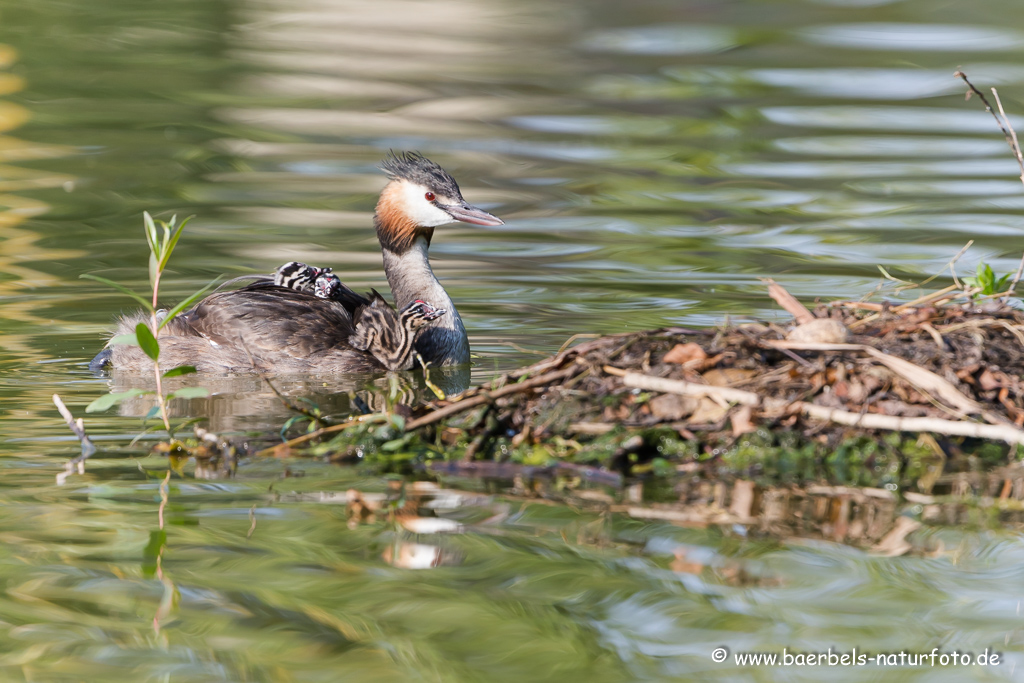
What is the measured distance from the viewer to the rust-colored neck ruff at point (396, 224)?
356 inches

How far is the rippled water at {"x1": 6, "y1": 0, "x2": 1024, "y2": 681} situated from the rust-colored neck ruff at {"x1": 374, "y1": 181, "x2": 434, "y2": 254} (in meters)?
0.74

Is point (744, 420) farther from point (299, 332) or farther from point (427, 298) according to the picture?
point (427, 298)

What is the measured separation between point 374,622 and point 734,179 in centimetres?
1054

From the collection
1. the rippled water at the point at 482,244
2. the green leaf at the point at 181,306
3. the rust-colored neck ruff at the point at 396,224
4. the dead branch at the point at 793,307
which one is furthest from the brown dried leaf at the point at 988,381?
the rust-colored neck ruff at the point at 396,224

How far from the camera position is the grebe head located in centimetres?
888

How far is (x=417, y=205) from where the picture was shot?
8961 millimetres

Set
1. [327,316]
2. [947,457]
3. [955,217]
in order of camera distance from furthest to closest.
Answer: [955,217]
[327,316]
[947,457]

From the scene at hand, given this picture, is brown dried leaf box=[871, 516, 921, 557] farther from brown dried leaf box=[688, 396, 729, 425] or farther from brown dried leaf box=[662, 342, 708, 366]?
brown dried leaf box=[662, 342, 708, 366]

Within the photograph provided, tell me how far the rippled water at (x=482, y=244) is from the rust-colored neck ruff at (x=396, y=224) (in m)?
0.74

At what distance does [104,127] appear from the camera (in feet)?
53.2

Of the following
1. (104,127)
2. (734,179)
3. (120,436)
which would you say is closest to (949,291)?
(120,436)

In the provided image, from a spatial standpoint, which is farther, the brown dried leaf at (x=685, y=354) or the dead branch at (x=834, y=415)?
the brown dried leaf at (x=685, y=354)

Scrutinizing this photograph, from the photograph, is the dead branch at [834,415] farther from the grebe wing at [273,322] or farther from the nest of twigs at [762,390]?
the grebe wing at [273,322]

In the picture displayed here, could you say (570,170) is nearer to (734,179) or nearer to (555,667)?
(734,179)
